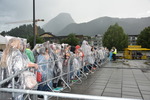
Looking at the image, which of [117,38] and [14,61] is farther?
[117,38]

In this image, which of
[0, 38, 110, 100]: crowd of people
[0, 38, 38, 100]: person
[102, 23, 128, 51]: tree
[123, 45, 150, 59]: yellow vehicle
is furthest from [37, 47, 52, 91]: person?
[102, 23, 128, 51]: tree

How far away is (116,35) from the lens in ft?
228

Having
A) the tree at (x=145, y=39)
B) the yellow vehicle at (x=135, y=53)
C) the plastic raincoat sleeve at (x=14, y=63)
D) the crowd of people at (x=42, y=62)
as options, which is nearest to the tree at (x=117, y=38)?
the tree at (x=145, y=39)

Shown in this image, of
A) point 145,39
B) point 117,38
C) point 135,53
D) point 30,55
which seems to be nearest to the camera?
point 30,55

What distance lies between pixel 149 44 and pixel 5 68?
188ft

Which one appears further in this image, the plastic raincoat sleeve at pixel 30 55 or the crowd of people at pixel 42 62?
the plastic raincoat sleeve at pixel 30 55

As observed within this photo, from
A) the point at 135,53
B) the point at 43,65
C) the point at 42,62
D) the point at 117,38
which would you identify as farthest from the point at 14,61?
the point at 117,38

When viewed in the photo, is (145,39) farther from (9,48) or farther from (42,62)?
(9,48)

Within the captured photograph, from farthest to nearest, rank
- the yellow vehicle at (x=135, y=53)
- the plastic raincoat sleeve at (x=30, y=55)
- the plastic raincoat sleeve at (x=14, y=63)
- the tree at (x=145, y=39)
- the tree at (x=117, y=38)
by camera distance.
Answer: the tree at (x=117, y=38) → the tree at (x=145, y=39) → the yellow vehicle at (x=135, y=53) → the plastic raincoat sleeve at (x=30, y=55) → the plastic raincoat sleeve at (x=14, y=63)

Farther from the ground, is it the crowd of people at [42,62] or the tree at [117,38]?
the tree at [117,38]

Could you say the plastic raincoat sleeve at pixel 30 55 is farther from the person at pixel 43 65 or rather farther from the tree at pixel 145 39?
Answer: the tree at pixel 145 39

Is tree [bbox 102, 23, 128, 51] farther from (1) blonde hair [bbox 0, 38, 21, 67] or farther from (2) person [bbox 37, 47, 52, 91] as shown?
(1) blonde hair [bbox 0, 38, 21, 67]

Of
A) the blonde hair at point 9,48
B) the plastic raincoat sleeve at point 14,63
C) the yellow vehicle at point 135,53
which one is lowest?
the yellow vehicle at point 135,53

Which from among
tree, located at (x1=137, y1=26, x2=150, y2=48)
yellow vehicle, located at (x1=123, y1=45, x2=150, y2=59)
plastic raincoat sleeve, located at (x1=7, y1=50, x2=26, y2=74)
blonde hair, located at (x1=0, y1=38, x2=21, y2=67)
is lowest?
yellow vehicle, located at (x1=123, y1=45, x2=150, y2=59)
